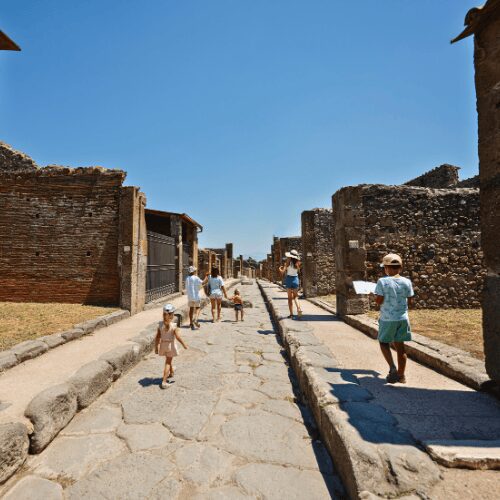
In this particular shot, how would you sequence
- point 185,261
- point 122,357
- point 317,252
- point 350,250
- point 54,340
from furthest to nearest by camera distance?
point 185,261 → point 317,252 → point 350,250 → point 54,340 → point 122,357

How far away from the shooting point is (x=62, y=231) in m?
9.16

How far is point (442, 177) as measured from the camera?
52.4 feet

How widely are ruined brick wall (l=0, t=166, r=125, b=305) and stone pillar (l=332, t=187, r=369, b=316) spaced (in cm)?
659

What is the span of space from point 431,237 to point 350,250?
2996 mm

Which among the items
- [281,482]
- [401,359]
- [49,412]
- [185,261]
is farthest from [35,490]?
[185,261]

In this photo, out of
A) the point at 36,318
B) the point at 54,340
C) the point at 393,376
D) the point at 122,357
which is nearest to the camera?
the point at 393,376

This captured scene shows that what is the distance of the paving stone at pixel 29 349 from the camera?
14.1ft

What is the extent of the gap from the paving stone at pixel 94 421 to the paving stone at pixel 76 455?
0.10 metres

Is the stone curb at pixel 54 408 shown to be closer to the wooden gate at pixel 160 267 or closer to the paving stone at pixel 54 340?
the paving stone at pixel 54 340

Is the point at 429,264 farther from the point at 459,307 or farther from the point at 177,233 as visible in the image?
the point at 177,233

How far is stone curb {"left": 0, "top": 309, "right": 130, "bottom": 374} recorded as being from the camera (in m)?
4.10

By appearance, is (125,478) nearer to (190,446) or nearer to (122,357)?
(190,446)

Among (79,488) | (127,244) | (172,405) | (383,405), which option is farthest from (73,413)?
(127,244)

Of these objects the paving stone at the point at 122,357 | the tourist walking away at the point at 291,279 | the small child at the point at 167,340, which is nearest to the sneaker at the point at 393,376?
the small child at the point at 167,340
